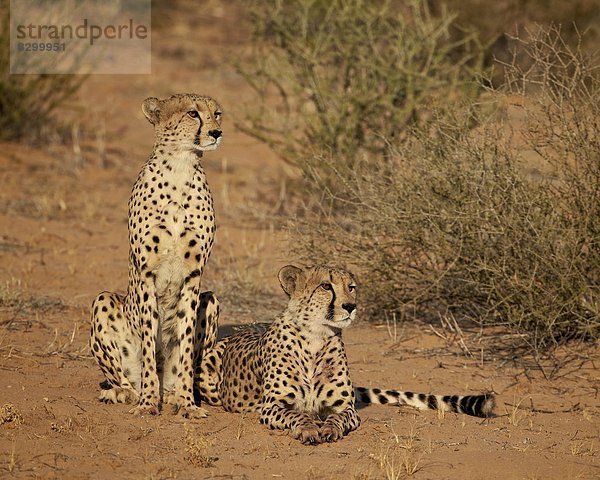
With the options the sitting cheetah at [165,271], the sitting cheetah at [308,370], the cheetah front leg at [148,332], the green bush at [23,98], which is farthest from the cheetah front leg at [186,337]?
the green bush at [23,98]

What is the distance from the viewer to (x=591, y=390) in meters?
5.88

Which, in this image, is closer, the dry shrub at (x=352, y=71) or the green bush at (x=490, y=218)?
the green bush at (x=490, y=218)

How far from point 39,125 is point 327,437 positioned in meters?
7.70

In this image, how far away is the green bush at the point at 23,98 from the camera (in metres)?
10.9

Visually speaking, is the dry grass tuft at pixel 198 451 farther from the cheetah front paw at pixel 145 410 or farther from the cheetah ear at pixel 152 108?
the cheetah ear at pixel 152 108

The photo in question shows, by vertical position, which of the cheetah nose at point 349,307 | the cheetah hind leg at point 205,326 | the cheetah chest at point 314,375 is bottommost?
the cheetah chest at point 314,375

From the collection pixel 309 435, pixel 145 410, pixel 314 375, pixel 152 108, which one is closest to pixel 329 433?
pixel 309 435

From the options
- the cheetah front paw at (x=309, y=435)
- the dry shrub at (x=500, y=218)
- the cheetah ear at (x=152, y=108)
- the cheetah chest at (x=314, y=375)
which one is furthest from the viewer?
the dry shrub at (x=500, y=218)

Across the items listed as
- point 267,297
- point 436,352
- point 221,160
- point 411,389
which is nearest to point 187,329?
point 411,389

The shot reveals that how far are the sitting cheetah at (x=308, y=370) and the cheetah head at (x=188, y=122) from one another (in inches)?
29.0

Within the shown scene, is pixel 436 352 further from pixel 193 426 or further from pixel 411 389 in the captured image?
pixel 193 426

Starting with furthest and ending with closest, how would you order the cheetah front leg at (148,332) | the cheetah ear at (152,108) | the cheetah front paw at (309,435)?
the cheetah ear at (152,108)
the cheetah front leg at (148,332)
the cheetah front paw at (309,435)

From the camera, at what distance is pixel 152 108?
17.6 feet

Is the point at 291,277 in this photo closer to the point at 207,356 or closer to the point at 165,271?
the point at 165,271
